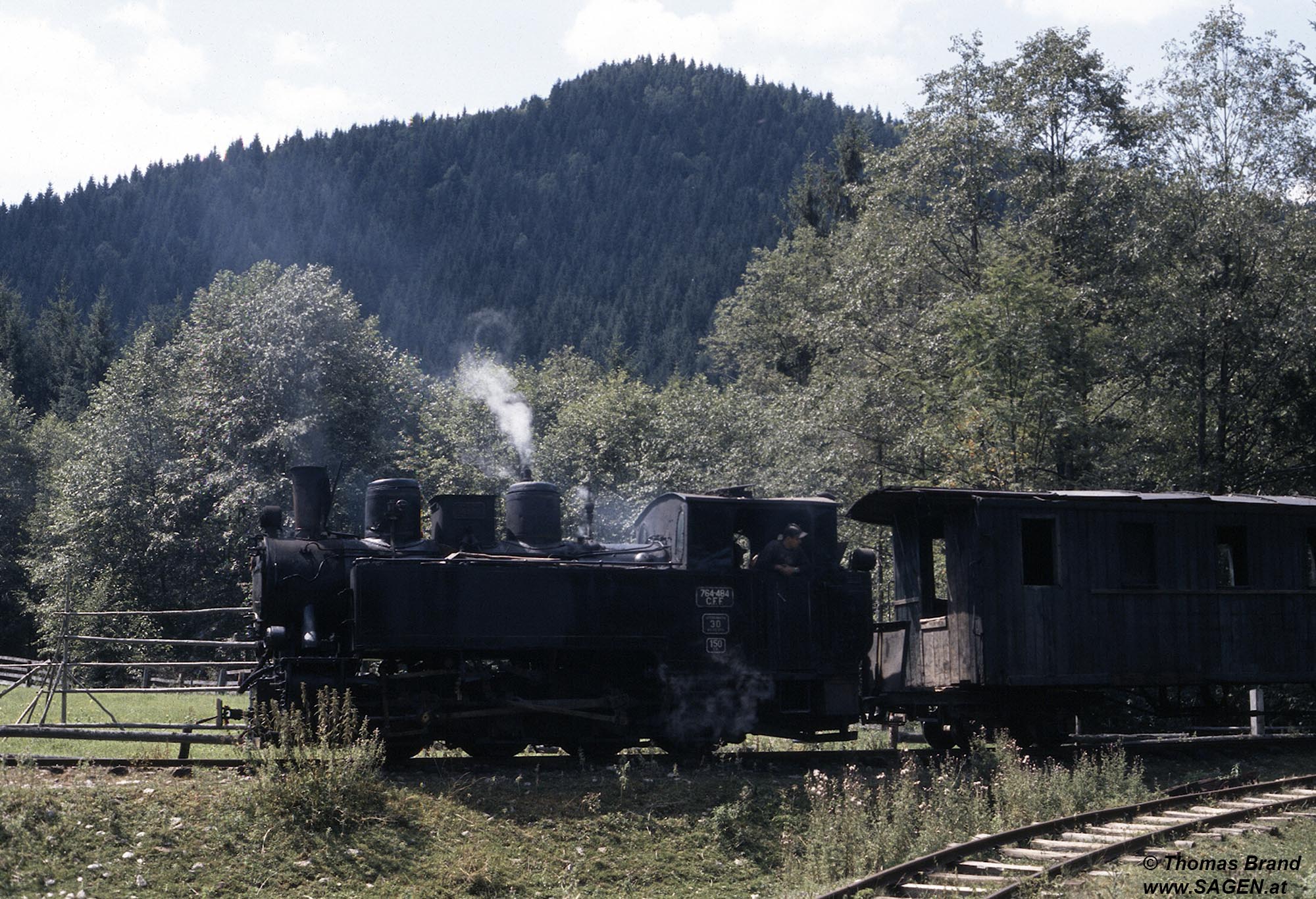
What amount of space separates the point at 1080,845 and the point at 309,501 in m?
8.56

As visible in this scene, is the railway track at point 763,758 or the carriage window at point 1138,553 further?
the carriage window at point 1138,553

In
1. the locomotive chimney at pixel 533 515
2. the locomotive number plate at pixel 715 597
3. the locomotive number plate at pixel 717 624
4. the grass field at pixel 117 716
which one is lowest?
the grass field at pixel 117 716

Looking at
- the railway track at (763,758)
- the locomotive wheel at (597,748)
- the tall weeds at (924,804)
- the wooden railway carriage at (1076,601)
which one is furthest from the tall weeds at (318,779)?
the wooden railway carriage at (1076,601)

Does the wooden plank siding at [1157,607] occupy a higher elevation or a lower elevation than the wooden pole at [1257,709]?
higher

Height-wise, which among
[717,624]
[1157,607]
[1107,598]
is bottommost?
[717,624]

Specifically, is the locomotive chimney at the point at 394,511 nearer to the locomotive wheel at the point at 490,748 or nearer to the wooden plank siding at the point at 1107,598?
the locomotive wheel at the point at 490,748

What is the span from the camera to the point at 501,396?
3400cm

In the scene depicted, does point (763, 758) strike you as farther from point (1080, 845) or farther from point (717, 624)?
point (1080, 845)

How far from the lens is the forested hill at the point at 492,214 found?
436 feet

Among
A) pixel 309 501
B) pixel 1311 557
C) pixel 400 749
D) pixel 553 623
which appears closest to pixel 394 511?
pixel 309 501

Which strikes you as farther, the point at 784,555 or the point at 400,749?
the point at 784,555

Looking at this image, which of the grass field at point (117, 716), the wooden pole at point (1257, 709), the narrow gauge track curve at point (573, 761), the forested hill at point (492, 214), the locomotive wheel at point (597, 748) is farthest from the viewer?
the forested hill at point (492, 214)

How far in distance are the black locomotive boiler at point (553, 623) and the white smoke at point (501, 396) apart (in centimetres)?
672

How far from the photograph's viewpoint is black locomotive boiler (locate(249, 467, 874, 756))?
41.6 feet
